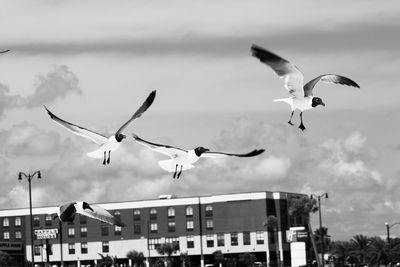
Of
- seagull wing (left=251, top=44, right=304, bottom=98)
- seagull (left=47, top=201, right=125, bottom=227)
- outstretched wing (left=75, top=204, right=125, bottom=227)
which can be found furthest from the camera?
outstretched wing (left=75, top=204, right=125, bottom=227)

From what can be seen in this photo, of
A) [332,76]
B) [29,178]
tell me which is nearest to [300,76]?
[332,76]

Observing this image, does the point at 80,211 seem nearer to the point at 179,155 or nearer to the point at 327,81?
the point at 179,155

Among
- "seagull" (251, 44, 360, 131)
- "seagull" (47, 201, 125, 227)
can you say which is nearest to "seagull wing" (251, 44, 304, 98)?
"seagull" (251, 44, 360, 131)

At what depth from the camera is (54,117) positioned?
28.5 metres

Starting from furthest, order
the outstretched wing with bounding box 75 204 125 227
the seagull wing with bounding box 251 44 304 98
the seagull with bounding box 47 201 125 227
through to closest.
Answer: the outstretched wing with bounding box 75 204 125 227 → the seagull with bounding box 47 201 125 227 → the seagull wing with bounding box 251 44 304 98

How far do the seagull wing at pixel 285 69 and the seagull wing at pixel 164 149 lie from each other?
3.88 metres

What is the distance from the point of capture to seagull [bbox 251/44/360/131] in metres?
24.2

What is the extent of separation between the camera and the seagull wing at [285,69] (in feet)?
78.7

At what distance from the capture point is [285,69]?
84.2ft

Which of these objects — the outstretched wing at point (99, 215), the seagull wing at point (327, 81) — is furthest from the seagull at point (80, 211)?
the seagull wing at point (327, 81)

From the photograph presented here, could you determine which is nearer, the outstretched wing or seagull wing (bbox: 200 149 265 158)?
seagull wing (bbox: 200 149 265 158)

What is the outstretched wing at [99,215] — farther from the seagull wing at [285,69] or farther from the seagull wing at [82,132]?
the seagull wing at [285,69]

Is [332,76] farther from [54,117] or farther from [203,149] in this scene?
[54,117]

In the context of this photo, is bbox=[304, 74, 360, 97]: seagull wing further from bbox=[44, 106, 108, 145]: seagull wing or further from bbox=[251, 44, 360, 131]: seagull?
bbox=[44, 106, 108, 145]: seagull wing
